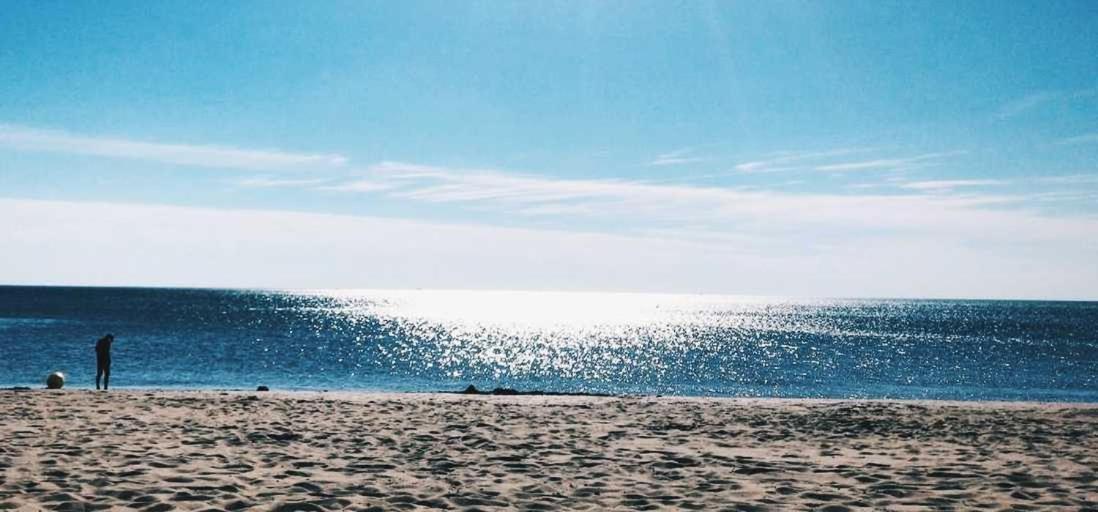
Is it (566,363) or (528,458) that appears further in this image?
(566,363)

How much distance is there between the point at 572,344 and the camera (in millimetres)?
76938

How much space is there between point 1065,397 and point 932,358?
24.1m

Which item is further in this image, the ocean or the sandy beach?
the ocean

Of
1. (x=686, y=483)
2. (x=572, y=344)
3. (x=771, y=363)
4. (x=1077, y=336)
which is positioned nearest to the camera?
(x=686, y=483)

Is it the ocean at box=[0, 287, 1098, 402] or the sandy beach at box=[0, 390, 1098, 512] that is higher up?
the sandy beach at box=[0, 390, 1098, 512]

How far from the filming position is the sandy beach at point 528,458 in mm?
8414

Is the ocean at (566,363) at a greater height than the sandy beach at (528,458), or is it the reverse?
the sandy beach at (528,458)

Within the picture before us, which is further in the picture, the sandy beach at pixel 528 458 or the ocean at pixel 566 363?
the ocean at pixel 566 363

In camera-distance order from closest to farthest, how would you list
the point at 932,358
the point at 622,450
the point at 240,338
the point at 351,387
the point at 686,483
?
1. the point at 686,483
2. the point at 622,450
3. the point at 351,387
4. the point at 932,358
5. the point at 240,338

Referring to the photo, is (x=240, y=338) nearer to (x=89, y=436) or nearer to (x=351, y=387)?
(x=351, y=387)

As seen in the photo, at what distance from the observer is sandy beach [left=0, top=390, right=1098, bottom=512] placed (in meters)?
8.41

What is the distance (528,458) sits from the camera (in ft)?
36.1

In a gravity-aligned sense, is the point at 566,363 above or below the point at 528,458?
below

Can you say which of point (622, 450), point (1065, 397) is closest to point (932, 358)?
point (1065, 397)
